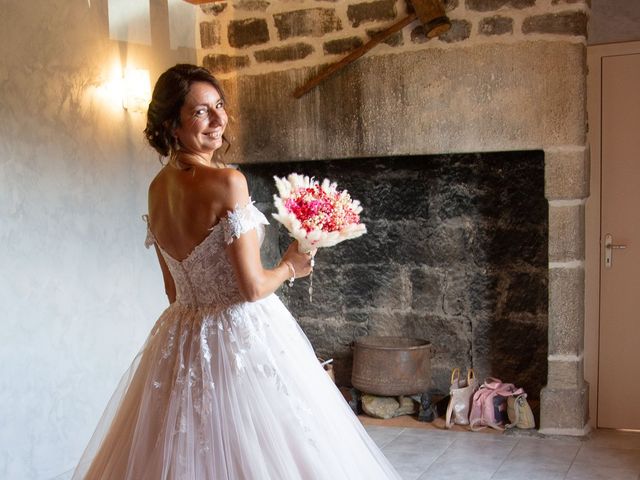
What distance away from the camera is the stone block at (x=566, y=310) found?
4.49 meters

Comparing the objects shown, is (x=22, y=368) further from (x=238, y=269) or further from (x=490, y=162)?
(x=490, y=162)

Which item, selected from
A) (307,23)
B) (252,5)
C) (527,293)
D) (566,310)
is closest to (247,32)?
(252,5)

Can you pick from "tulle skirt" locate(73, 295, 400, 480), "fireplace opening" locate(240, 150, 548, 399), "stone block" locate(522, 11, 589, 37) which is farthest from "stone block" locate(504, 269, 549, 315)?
"tulle skirt" locate(73, 295, 400, 480)

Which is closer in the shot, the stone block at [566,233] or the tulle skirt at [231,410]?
the tulle skirt at [231,410]

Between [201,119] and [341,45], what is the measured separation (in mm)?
2658

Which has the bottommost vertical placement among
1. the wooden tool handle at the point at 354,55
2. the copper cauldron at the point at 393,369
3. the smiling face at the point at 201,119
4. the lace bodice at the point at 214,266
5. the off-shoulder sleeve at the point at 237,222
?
the copper cauldron at the point at 393,369

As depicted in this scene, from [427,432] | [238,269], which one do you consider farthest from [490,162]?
[238,269]

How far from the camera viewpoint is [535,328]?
5.05 meters

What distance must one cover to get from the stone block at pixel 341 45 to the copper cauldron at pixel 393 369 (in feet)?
6.02

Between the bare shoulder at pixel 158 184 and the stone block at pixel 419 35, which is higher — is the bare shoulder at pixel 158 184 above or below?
below

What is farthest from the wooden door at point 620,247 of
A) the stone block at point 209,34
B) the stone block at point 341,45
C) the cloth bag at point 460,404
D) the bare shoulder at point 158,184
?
the bare shoulder at point 158,184

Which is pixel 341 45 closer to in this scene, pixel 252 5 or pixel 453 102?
pixel 252 5

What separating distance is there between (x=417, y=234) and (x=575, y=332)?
50.3 inches

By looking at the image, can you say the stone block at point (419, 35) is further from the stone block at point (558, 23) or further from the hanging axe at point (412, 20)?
the stone block at point (558, 23)
